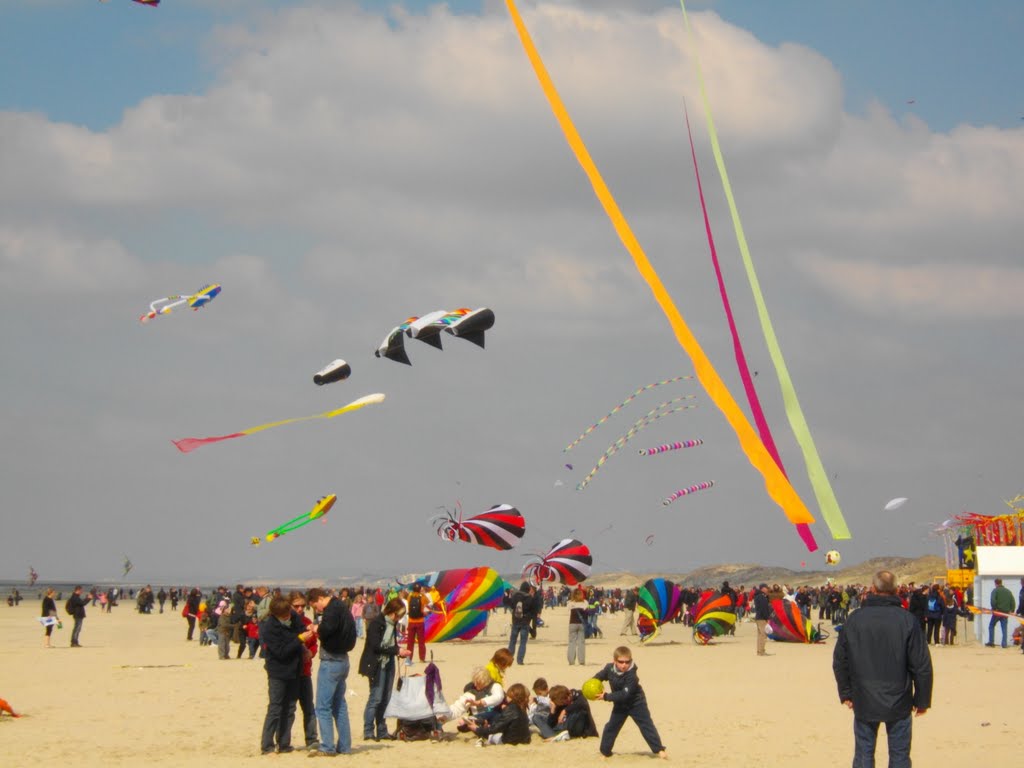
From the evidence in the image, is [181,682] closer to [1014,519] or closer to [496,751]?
[496,751]

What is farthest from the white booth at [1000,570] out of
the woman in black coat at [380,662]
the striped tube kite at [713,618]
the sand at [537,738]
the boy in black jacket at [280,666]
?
the boy in black jacket at [280,666]

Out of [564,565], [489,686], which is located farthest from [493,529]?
[489,686]

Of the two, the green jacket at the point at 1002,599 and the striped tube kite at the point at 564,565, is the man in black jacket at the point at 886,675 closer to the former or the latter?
the green jacket at the point at 1002,599

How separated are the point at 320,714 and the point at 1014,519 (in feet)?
61.4

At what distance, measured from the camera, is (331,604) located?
972 centimetres

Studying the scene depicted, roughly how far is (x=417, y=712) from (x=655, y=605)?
52.4 feet

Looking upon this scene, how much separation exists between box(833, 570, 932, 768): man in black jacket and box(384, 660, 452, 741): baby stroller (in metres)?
Result: 4.56

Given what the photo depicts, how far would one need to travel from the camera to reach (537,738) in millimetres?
10938

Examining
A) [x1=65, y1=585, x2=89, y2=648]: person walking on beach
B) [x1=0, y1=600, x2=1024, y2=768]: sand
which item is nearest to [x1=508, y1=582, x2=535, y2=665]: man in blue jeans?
[x1=0, y1=600, x2=1024, y2=768]: sand

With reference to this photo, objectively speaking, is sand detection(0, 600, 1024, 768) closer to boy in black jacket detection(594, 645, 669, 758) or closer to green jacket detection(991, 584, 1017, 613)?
boy in black jacket detection(594, 645, 669, 758)

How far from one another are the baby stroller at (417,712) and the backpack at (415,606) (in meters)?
3.06

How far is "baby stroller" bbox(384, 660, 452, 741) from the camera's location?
35.0 feet

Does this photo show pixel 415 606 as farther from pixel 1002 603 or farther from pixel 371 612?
pixel 1002 603

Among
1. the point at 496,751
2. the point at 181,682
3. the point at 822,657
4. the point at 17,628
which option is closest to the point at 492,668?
the point at 496,751
